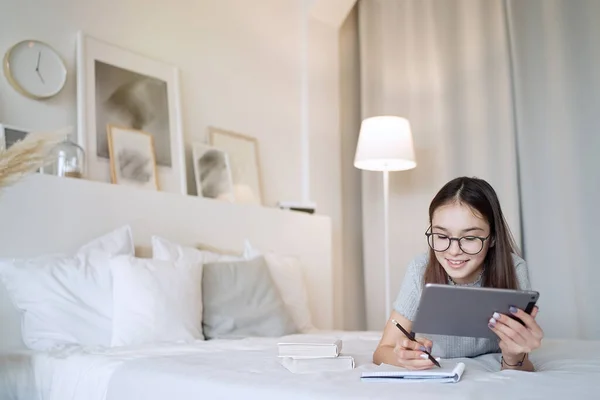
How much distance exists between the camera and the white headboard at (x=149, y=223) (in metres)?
2.18

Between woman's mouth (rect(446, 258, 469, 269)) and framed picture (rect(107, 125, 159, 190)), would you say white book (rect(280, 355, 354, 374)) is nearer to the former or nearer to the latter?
woman's mouth (rect(446, 258, 469, 269))

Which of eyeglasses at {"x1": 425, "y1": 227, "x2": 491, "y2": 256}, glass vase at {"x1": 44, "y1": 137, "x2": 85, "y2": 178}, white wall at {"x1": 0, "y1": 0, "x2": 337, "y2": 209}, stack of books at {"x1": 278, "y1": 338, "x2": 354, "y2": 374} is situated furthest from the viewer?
white wall at {"x1": 0, "y1": 0, "x2": 337, "y2": 209}

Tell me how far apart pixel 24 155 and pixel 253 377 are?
0.87 m

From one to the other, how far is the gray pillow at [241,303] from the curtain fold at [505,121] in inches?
62.8

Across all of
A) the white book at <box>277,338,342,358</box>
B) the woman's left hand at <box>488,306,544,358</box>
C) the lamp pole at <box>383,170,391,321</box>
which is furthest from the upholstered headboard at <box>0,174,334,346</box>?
the woman's left hand at <box>488,306,544,358</box>

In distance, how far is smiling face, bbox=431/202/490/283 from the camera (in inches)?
59.5

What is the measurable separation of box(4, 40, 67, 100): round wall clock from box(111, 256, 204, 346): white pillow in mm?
861

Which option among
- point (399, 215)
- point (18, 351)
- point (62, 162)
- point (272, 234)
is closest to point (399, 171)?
point (399, 215)

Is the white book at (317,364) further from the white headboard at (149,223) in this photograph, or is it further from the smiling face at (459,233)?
the white headboard at (149,223)

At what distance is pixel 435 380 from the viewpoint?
3.98 feet

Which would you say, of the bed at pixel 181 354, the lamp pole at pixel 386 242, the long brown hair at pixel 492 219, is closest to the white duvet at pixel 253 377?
the bed at pixel 181 354

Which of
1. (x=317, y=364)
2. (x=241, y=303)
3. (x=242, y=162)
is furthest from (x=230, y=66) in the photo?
(x=317, y=364)

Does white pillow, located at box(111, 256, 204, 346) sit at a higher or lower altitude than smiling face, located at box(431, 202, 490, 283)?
lower

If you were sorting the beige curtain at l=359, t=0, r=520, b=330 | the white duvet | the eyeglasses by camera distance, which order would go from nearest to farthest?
the white duvet, the eyeglasses, the beige curtain at l=359, t=0, r=520, b=330
